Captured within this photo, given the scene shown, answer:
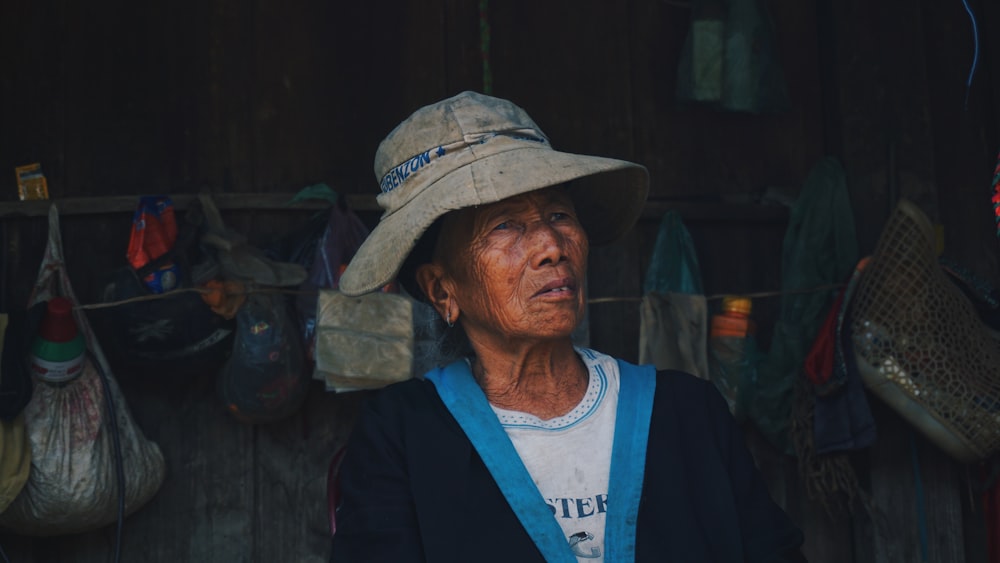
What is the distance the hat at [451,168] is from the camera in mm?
2002

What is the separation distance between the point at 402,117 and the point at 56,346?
140cm

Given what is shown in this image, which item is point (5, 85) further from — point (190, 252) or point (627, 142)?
point (627, 142)

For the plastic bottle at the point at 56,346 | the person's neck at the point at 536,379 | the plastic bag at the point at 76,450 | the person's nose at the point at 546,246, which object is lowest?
the plastic bag at the point at 76,450

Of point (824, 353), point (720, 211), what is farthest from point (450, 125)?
point (720, 211)

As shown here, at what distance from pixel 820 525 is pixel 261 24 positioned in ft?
Result: 8.83

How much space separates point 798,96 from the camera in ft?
13.2

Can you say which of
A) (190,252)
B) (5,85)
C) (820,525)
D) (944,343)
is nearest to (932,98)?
(944,343)

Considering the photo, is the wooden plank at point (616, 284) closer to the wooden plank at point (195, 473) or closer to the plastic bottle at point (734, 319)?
the plastic bottle at point (734, 319)

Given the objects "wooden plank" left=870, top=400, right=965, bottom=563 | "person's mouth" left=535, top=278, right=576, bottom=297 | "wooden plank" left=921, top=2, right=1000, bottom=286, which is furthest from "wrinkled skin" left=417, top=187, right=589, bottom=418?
"wooden plank" left=921, top=2, right=1000, bottom=286

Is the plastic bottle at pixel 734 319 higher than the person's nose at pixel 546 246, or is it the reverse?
the person's nose at pixel 546 246

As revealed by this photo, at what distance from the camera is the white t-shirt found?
6.37ft

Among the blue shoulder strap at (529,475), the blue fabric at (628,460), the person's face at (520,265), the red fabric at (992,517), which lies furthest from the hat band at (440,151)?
the red fabric at (992,517)

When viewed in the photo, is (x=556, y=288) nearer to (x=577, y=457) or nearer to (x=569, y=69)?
(x=577, y=457)

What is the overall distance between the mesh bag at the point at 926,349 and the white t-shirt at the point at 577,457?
4.76 feet
